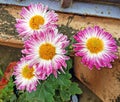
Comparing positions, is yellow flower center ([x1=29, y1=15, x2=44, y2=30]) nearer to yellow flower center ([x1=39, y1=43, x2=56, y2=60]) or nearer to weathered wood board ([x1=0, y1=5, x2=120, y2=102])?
yellow flower center ([x1=39, y1=43, x2=56, y2=60])

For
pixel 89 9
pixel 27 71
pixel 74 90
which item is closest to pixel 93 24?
pixel 89 9

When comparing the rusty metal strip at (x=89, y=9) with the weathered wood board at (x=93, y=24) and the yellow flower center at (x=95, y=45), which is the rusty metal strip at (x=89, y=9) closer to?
the weathered wood board at (x=93, y=24)

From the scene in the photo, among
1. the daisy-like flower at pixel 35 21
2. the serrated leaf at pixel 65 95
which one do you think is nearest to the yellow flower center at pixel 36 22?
the daisy-like flower at pixel 35 21

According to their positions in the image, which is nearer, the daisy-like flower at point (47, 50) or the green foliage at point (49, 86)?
the daisy-like flower at point (47, 50)

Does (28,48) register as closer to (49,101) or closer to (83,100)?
(49,101)

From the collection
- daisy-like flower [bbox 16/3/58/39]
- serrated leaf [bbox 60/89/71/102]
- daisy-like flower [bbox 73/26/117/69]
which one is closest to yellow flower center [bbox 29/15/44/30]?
Result: daisy-like flower [bbox 16/3/58/39]

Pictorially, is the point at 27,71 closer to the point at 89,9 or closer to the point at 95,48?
the point at 95,48
